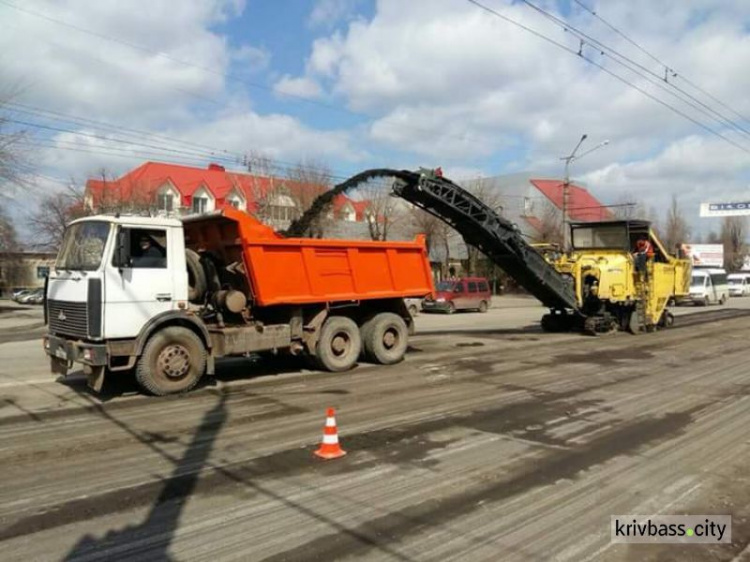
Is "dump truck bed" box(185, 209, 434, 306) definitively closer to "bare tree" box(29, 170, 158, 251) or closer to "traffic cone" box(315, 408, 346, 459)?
"traffic cone" box(315, 408, 346, 459)

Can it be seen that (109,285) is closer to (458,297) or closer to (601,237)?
(601,237)

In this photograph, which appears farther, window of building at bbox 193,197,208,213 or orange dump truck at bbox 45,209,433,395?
window of building at bbox 193,197,208,213

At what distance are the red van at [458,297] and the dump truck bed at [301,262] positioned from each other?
19426mm

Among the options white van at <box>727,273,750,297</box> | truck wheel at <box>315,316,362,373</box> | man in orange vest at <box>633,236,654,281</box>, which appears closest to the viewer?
truck wheel at <box>315,316,362,373</box>

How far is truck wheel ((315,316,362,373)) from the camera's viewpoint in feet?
38.2

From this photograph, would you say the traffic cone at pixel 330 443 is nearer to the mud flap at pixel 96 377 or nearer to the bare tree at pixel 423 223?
the mud flap at pixel 96 377

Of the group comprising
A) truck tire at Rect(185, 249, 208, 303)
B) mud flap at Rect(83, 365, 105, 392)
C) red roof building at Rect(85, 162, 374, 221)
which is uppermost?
red roof building at Rect(85, 162, 374, 221)

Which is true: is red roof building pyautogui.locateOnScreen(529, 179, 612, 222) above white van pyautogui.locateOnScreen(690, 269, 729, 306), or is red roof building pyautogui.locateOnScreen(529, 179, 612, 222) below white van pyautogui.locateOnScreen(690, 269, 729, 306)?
above

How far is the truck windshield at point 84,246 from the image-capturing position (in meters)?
9.17

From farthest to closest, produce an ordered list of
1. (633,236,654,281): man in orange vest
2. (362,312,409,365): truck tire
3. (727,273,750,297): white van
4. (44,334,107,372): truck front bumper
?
(727,273,750,297): white van → (633,236,654,281): man in orange vest → (362,312,409,365): truck tire → (44,334,107,372): truck front bumper

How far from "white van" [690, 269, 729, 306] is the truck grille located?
122ft

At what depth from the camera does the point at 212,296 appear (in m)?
10.8

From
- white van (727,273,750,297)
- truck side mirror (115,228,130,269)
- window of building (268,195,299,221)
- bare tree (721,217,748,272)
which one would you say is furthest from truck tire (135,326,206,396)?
bare tree (721,217,748,272)

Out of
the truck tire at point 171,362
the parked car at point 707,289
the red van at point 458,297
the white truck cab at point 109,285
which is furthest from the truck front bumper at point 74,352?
the parked car at point 707,289
